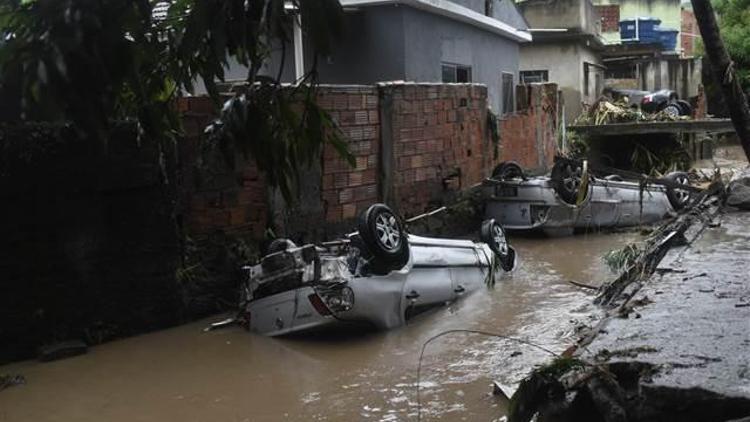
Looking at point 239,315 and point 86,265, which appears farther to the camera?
point 239,315

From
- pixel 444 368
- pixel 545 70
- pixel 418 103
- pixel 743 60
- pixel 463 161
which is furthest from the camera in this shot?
pixel 743 60

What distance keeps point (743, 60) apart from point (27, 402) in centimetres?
3174

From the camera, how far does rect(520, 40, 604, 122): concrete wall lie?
915 inches

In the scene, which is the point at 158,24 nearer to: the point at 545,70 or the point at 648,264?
the point at 648,264

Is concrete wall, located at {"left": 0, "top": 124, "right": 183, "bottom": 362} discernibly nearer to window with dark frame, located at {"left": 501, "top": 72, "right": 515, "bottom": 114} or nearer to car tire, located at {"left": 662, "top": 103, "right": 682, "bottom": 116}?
window with dark frame, located at {"left": 501, "top": 72, "right": 515, "bottom": 114}

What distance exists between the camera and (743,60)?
3112 cm

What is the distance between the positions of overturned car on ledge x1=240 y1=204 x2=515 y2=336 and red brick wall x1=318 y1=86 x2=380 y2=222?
2.09m

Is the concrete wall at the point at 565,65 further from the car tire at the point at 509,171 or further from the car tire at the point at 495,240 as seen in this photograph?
the car tire at the point at 495,240

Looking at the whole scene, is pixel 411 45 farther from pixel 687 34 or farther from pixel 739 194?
pixel 687 34

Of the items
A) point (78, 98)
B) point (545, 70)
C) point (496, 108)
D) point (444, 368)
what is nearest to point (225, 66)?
point (78, 98)

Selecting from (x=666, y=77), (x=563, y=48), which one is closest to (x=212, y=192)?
(x=563, y=48)

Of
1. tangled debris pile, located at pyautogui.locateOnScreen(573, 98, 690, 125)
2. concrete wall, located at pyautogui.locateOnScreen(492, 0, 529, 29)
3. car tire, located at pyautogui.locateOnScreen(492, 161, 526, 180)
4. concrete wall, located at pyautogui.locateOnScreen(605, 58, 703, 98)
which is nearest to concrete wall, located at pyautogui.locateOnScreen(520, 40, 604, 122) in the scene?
tangled debris pile, located at pyautogui.locateOnScreen(573, 98, 690, 125)

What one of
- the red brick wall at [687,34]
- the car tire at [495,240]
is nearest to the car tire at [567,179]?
the car tire at [495,240]

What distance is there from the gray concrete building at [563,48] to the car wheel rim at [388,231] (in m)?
16.3
